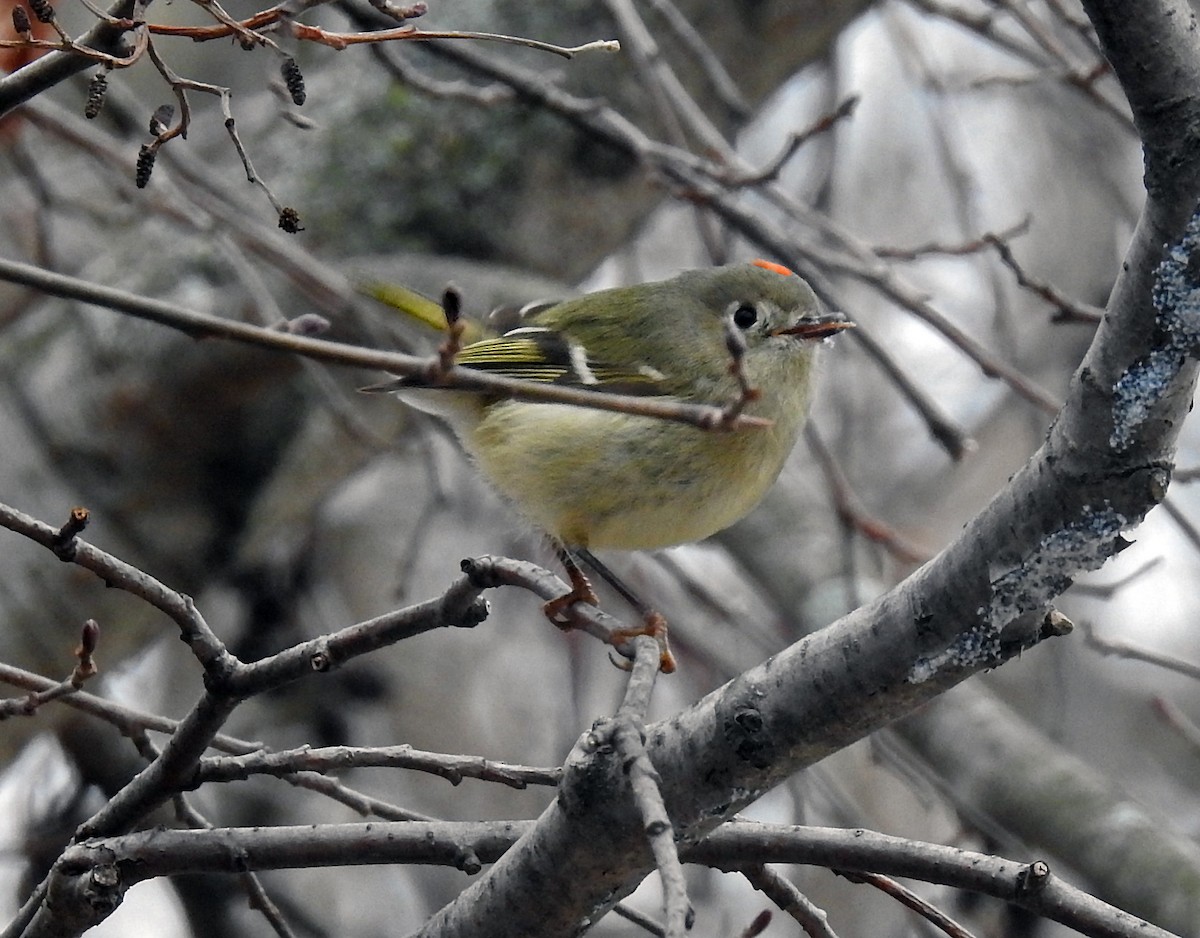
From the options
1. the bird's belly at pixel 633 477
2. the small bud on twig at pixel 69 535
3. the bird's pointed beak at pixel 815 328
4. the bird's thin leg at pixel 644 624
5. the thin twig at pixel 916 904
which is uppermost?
the bird's pointed beak at pixel 815 328

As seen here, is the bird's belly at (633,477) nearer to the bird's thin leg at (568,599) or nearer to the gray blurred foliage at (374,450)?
the bird's thin leg at (568,599)

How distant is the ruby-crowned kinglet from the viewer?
2281mm

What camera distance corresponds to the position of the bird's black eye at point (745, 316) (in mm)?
2662

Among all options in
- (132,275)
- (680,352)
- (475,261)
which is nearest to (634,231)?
(475,261)

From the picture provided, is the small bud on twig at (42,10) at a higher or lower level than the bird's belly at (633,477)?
lower

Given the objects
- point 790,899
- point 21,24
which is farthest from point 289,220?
point 790,899

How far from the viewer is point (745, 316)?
268cm

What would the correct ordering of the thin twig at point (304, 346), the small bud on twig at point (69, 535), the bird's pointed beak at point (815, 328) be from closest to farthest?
the thin twig at point (304, 346), the small bud on twig at point (69, 535), the bird's pointed beak at point (815, 328)

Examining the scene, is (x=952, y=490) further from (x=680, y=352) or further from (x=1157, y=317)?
(x=1157, y=317)

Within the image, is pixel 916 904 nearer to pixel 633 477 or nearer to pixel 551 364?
pixel 633 477

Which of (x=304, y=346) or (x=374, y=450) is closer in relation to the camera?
(x=304, y=346)

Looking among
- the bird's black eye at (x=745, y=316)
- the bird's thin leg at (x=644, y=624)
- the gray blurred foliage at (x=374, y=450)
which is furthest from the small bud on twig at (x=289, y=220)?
the bird's black eye at (x=745, y=316)

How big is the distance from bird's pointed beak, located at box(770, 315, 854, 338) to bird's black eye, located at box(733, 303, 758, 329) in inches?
2.9

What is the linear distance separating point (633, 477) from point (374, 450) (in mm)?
826
